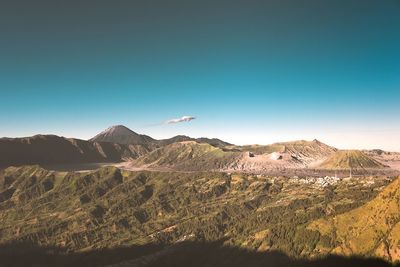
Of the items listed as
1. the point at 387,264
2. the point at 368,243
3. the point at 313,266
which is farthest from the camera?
the point at 313,266

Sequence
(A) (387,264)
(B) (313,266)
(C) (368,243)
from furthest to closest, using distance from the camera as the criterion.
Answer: (B) (313,266) → (C) (368,243) → (A) (387,264)

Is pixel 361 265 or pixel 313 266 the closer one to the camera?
pixel 361 265

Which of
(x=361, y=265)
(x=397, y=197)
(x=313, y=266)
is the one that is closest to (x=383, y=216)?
(x=397, y=197)

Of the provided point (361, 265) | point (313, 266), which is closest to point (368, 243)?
point (361, 265)

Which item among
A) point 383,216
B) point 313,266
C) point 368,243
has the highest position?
point 383,216

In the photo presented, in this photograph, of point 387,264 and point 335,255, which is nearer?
point 387,264

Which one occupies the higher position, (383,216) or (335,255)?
(383,216)

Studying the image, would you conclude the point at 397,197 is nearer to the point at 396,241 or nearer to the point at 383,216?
the point at 383,216

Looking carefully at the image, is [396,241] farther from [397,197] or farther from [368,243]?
[397,197]

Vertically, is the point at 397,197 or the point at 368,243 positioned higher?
the point at 397,197
